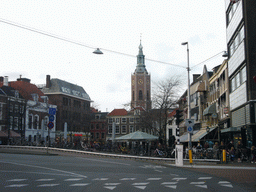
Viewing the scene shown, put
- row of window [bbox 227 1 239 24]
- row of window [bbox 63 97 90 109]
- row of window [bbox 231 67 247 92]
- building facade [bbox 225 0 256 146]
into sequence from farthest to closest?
row of window [bbox 63 97 90 109], row of window [bbox 227 1 239 24], row of window [bbox 231 67 247 92], building facade [bbox 225 0 256 146]

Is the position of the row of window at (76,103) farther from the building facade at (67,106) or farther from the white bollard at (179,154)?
the white bollard at (179,154)

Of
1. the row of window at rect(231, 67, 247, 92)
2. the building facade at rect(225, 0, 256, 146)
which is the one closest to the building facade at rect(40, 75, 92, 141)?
the row of window at rect(231, 67, 247, 92)

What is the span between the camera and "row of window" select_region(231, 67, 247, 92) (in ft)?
93.9

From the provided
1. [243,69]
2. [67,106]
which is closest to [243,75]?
[243,69]

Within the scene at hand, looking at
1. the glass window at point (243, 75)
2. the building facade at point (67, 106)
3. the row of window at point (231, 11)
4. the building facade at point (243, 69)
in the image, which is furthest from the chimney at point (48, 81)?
the glass window at point (243, 75)

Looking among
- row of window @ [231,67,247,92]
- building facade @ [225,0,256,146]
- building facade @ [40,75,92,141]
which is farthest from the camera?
building facade @ [40,75,92,141]

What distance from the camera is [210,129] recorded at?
137 ft

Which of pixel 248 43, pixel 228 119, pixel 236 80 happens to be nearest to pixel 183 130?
pixel 228 119

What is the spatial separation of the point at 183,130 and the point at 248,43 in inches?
1590

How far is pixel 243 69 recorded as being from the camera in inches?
1126

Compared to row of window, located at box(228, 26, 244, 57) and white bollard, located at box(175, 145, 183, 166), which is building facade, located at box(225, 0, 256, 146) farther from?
white bollard, located at box(175, 145, 183, 166)

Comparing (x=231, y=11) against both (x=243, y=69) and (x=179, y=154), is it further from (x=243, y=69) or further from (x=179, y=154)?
(x=179, y=154)

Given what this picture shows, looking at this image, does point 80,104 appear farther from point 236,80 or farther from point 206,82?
point 236,80

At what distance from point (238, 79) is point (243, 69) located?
82.8 inches
